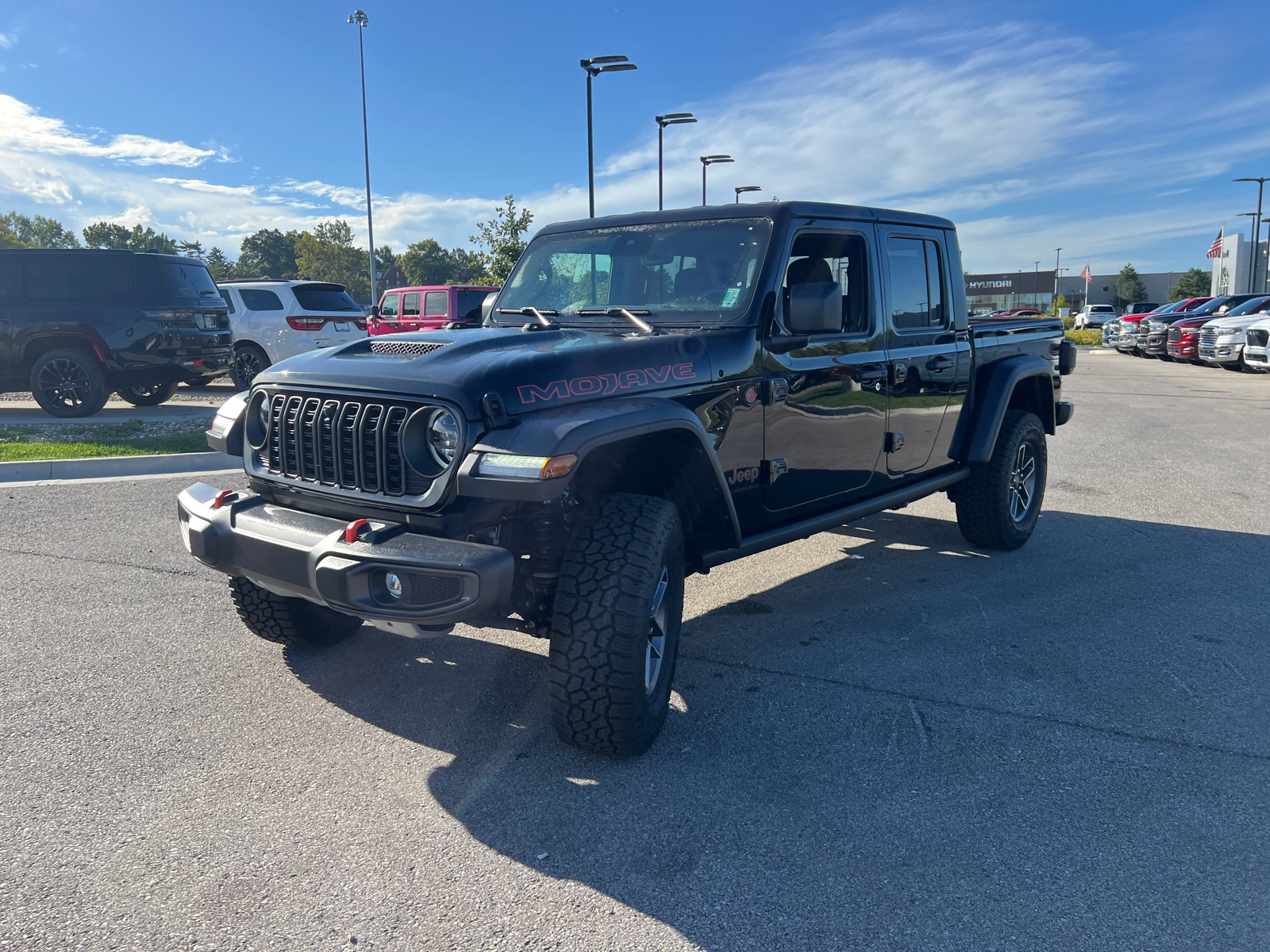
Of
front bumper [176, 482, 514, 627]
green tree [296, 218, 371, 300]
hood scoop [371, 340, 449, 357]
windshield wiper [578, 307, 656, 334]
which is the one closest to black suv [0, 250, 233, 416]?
windshield wiper [578, 307, 656, 334]

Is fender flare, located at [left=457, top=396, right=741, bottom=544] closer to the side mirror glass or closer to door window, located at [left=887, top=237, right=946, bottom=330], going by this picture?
the side mirror glass

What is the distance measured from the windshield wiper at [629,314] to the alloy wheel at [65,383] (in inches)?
373

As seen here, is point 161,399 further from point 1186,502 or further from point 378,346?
point 1186,502

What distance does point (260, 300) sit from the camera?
46.8 feet

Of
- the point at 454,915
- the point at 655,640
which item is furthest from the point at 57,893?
the point at 655,640

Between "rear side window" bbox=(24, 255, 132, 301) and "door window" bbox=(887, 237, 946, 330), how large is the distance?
9.92 m

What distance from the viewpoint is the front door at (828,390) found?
3.96 m

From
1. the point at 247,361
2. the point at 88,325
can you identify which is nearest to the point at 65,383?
the point at 88,325

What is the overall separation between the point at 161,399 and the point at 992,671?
12.5m

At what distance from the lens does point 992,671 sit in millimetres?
3928

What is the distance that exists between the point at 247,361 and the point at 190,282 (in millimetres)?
2800

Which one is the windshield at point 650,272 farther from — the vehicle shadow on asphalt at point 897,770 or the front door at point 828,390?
the vehicle shadow on asphalt at point 897,770

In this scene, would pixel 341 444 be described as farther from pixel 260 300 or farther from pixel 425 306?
pixel 425 306

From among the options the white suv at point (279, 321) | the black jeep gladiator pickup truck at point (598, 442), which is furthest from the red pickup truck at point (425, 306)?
the black jeep gladiator pickup truck at point (598, 442)
